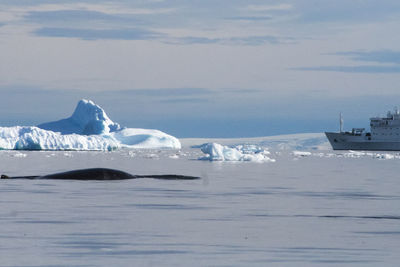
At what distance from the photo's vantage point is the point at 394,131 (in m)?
136

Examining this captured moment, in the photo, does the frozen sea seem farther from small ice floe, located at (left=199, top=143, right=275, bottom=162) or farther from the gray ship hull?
the gray ship hull

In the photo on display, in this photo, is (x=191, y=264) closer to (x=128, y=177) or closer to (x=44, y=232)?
(x=44, y=232)

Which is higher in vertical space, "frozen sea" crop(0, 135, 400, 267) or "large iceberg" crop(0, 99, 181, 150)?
"frozen sea" crop(0, 135, 400, 267)

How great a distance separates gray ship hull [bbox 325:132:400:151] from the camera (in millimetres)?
136875

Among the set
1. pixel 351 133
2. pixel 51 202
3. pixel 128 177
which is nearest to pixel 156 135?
pixel 351 133

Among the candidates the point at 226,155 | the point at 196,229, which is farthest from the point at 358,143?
the point at 196,229

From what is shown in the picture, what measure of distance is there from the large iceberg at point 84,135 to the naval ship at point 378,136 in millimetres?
34488

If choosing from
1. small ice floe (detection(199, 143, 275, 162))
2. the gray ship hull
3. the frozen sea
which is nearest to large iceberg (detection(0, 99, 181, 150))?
the gray ship hull

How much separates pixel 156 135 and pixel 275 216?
444 feet

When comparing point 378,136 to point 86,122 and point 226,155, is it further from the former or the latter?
point 226,155

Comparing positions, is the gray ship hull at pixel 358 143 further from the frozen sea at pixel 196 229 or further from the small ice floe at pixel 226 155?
the frozen sea at pixel 196 229

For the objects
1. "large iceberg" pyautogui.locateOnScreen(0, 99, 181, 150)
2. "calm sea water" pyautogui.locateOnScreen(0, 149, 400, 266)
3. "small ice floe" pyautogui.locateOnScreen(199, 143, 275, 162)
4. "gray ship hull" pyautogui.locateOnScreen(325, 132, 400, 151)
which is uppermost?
"calm sea water" pyautogui.locateOnScreen(0, 149, 400, 266)

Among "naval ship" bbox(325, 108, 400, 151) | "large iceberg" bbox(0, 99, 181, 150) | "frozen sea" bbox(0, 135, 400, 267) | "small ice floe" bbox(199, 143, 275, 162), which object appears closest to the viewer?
"frozen sea" bbox(0, 135, 400, 267)

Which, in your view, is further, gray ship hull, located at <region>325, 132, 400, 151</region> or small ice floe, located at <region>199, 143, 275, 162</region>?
gray ship hull, located at <region>325, 132, 400, 151</region>
